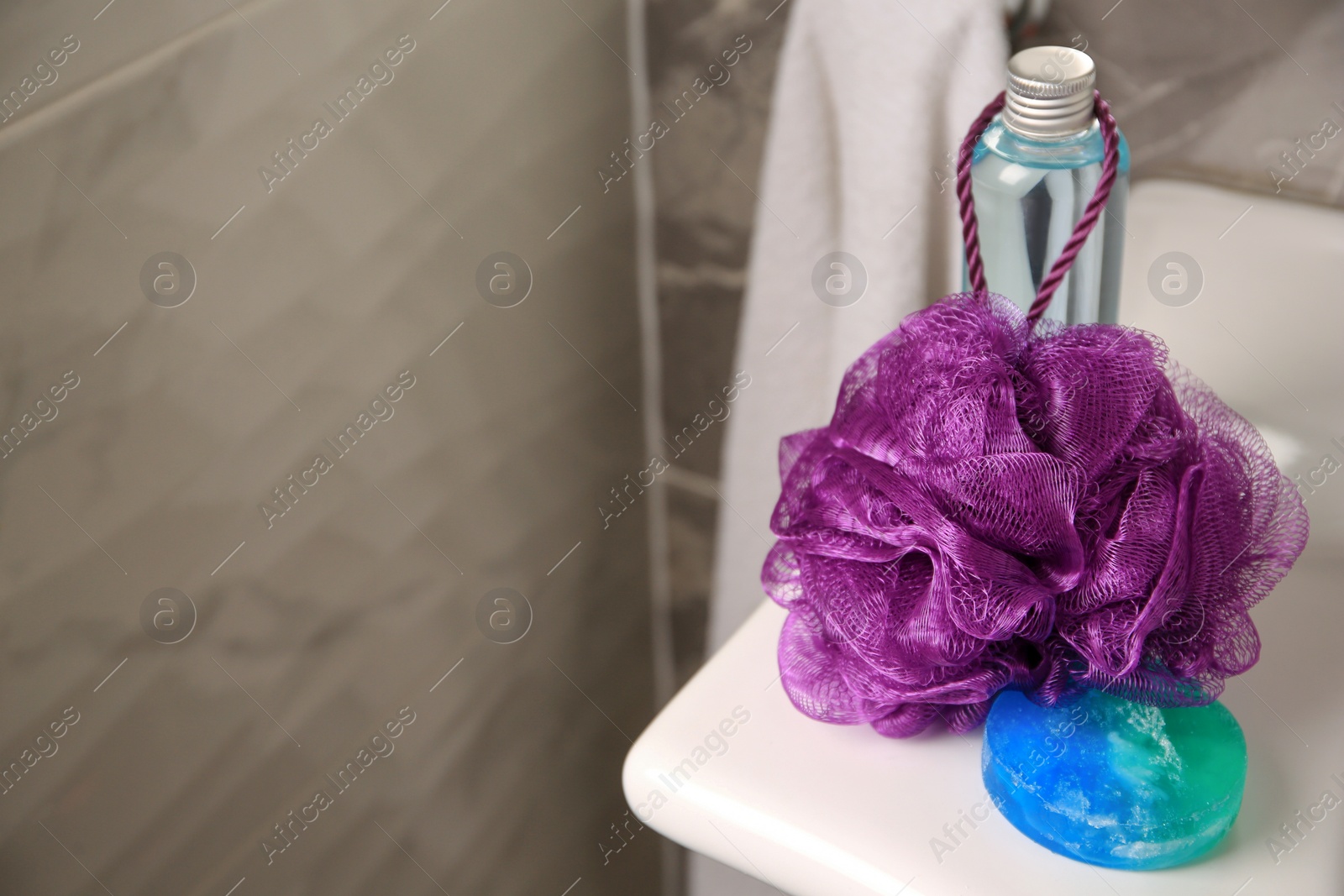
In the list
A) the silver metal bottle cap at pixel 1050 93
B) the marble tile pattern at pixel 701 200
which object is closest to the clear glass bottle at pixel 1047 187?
the silver metal bottle cap at pixel 1050 93

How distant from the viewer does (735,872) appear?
80cm

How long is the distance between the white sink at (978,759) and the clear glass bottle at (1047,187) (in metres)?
0.13

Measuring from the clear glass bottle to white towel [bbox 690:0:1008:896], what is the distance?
5.6 inches

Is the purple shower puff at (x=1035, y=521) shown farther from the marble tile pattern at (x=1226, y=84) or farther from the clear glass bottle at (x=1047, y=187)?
the marble tile pattern at (x=1226, y=84)

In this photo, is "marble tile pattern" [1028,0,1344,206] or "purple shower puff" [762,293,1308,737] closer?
"purple shower puff" [762,293,1308,737]

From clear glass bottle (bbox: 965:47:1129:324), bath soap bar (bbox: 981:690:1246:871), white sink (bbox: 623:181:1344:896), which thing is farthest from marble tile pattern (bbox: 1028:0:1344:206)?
bath soap bar (bbox: 981:690:1246:871)

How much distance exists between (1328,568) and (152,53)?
51cm

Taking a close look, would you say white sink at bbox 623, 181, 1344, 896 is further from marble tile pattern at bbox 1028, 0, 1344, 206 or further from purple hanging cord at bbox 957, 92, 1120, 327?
purple hanging cord at bbox 957, 92, 1120, 327

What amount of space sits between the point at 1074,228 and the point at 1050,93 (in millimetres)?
50

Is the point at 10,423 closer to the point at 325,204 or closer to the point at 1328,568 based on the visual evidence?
the point at 325,204

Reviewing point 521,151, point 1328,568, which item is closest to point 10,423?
point 521,151

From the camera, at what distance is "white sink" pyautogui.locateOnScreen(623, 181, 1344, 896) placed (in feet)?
1.09

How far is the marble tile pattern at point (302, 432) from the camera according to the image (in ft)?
1.49

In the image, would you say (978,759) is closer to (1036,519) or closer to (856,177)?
(1036,519)
